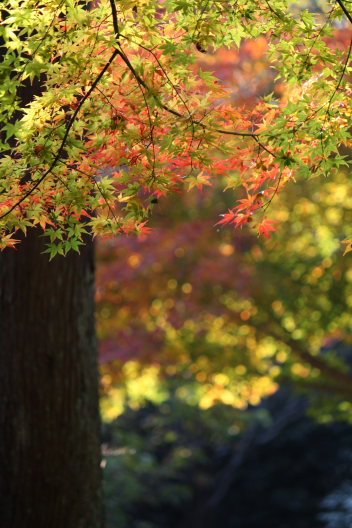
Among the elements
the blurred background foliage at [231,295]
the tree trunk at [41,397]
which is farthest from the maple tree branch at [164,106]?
the blurred background foliage at [231,295]

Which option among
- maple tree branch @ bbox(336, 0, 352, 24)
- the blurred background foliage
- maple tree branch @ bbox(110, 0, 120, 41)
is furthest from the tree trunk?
the blurred background foliage

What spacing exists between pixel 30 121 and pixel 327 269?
22.6 ft

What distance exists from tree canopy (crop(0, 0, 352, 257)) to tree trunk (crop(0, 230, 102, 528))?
4.34 feet

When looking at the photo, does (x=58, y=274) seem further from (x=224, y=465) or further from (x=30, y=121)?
(x=224, y=465)

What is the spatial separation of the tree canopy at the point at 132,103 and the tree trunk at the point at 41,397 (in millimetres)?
1322

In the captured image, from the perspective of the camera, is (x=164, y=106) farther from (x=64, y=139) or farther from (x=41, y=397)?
(x=41, y=397)

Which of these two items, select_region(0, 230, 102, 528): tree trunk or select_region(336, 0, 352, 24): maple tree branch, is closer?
select_region(336, 0, 352, 24): maple tree branch

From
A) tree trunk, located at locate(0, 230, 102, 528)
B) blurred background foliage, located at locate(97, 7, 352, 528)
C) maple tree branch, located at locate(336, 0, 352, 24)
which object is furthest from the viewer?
blurred background foliage, located at locate(97, 7, 352, 528)

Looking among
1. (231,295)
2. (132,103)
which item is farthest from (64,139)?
(231,295)

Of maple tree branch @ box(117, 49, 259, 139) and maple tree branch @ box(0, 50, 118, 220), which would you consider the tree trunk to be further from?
maple tree branch @ box(117, 49, 259, 139)

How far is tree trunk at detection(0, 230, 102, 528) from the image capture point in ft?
13.8

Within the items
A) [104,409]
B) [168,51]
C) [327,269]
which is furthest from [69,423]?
[104,409]

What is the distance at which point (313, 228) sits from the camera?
29.9 ft

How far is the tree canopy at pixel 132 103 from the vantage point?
104 inches
